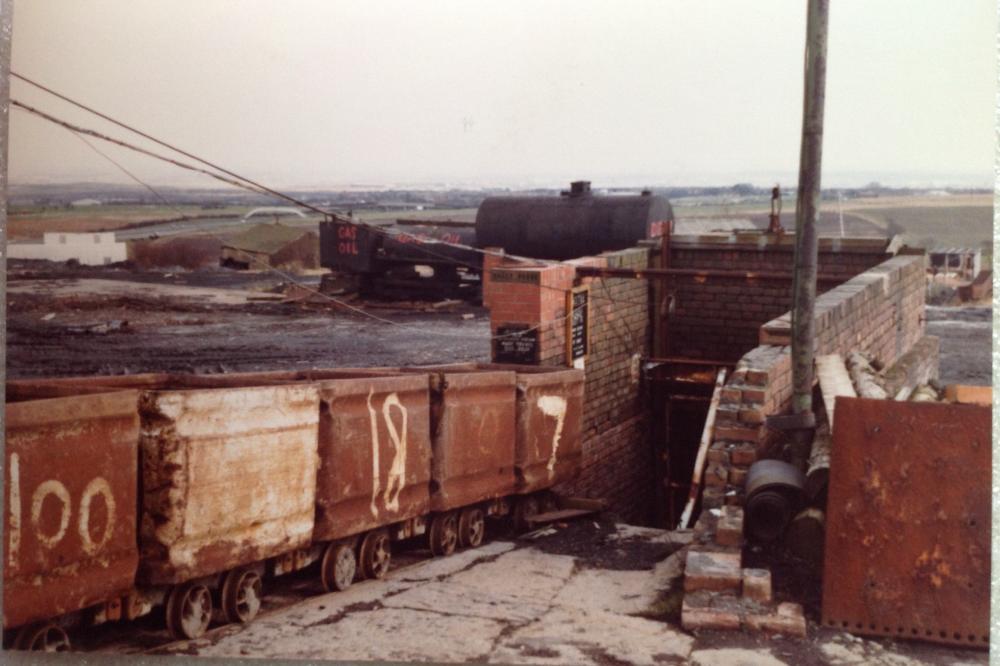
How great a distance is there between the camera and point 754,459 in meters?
5.12

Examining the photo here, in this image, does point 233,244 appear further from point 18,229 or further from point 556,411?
point 556,411

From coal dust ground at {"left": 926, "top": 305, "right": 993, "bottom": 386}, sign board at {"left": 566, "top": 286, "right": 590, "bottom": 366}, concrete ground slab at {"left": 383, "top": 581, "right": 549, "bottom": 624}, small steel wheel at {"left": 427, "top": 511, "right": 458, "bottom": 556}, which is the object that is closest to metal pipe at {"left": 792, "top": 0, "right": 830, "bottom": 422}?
coal dust ground at {"left": 926, "top": 305, "right": 993, "bottom": 386}

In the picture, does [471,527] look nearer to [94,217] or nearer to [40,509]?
[94,217]

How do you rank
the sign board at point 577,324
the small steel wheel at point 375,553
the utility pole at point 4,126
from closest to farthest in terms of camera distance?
the utility pole at point 4,126
the small steel wheel at point 375,553
the sign board at point 577,324

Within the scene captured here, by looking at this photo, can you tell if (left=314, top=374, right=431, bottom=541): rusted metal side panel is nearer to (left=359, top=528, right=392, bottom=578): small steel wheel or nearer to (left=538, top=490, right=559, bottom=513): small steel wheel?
(left=359, top=528, right=392, bottom=578): small steel wheel

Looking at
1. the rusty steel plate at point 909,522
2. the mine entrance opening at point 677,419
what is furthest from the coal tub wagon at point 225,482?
the mine entrance opening at point 677,419

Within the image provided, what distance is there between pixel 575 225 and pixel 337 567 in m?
5.55

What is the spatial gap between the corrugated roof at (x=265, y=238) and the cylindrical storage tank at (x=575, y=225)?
3.03 m

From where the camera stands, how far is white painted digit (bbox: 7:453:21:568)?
147 inches

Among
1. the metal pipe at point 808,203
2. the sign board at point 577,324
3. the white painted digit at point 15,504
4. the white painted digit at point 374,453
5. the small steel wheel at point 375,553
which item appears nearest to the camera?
the white painted digit at point 15,504

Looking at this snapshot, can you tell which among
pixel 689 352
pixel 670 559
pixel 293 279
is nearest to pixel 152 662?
pixel 293 279

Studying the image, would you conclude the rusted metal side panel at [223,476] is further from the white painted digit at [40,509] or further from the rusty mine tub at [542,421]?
the rusty mine tub at [542,421]

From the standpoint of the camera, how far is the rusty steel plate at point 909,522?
403 centimetres

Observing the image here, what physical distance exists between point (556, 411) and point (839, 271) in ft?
13.6
